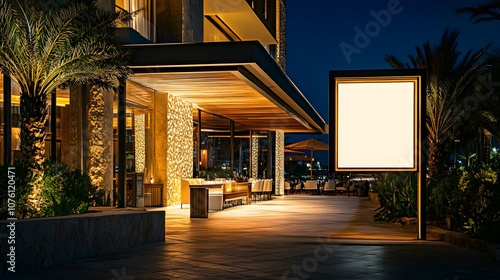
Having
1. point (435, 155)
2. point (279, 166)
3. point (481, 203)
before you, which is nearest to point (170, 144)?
point (435, 155)

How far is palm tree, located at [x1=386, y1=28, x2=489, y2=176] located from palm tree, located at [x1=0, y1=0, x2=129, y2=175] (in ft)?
44.2

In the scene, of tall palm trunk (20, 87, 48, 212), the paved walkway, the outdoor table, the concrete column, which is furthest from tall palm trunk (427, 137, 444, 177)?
tall palm trunk (20, 87, 48, 212)

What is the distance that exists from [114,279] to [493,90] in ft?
52.8

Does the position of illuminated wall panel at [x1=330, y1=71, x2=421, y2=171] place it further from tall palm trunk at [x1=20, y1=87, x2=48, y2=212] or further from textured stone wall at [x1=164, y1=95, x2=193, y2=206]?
textured stone wall at [x1=164, y1=95, x2=193, y2=206]

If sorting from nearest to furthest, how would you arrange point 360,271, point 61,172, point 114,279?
point 114,279 → point 360,271 → point 61,172

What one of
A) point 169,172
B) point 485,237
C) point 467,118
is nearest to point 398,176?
point 485,237

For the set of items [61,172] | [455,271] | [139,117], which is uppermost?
[139,117]

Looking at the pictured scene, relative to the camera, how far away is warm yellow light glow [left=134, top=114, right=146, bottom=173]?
19.6 meters

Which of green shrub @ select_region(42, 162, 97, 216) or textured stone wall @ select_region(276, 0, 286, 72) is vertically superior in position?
textured stone wall @ select_region(276, 0, 286, 72)

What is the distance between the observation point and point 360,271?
850cm

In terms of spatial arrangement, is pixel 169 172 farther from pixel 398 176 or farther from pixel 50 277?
pixel 50 277

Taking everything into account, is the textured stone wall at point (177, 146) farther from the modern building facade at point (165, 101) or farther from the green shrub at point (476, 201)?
the green shrub at point (476, 201)

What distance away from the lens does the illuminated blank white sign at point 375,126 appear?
456 inches

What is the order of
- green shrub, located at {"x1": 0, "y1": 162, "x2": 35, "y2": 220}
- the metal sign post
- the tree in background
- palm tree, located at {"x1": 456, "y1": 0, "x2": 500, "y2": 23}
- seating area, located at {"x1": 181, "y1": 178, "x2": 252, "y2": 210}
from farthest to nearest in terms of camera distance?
seating area, located at {"x1": 181, "y1": 178, "x2": 252, "y2": 210}
palm tree, located at {"x1": 456, "y1": 0, "x2": 500, "y2": 23}
the metal sign post
the tree in background
green shrub, located at {"x1": 0, "y1": 162, "x2": 35, "y2": 220}
